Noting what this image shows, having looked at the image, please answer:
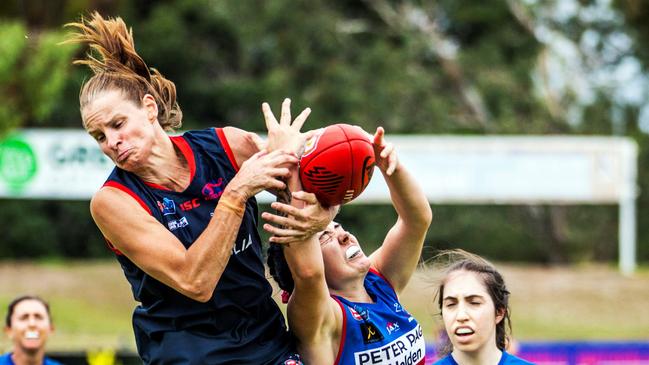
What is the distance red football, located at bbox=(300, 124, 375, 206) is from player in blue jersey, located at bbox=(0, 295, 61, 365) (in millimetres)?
4430

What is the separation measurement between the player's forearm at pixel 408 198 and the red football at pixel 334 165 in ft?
1.55

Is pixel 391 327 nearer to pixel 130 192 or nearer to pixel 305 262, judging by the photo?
pixel 305 262

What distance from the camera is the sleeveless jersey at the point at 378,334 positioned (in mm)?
4398

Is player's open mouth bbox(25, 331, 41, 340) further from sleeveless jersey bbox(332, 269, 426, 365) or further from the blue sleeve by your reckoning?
the blue sleeve

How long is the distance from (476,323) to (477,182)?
1590 cm

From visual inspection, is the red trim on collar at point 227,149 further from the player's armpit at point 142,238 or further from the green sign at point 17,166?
the green sign at point 17,166

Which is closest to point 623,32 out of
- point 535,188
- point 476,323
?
point 535,188

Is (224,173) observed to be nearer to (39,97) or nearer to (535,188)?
(39,97)

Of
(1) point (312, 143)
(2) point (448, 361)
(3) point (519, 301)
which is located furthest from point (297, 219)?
(3) point (519, 301)

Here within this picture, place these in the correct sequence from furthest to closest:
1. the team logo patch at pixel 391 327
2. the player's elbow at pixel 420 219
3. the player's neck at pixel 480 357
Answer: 1. the player's elbow at pixel 420 219
2. the player's neck at pixel 480 357
3. the team logo patch at pixel 391 327

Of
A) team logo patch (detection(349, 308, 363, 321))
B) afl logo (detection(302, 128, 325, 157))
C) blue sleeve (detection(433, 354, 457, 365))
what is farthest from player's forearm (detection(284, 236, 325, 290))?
blue sleeve (detection(433, 354, 457, 365))

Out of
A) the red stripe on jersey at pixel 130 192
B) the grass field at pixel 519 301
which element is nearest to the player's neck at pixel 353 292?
the red stripe on jersey at pixel 130 192

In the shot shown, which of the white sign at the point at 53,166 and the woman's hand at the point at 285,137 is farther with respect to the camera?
the white sign at the point at 53,166

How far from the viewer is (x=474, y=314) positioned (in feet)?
15.3
